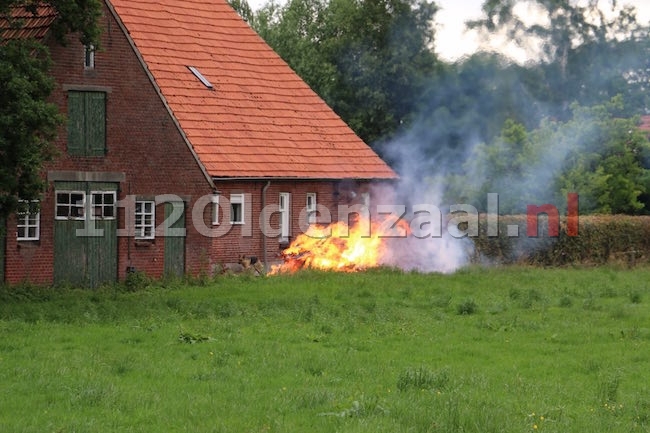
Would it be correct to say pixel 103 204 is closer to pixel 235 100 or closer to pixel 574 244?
pixel 235 100

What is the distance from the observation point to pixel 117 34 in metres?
30.9

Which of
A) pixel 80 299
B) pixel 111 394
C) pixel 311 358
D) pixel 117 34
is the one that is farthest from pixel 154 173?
pixel 111 394

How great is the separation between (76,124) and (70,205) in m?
2.21

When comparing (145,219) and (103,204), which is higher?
(103,204)

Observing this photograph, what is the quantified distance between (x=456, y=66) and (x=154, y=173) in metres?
22.2

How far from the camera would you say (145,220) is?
32625 mm

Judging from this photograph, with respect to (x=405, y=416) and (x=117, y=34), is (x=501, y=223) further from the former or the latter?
(x=405, y=416)

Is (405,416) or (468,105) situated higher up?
(468,105)

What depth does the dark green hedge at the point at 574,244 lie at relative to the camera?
37562 mm

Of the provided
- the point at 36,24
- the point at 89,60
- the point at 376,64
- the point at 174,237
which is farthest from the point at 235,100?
the point at 376,64

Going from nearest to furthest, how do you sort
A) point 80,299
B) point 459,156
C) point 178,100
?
point 80,299 < point 178,100 < point 459,156

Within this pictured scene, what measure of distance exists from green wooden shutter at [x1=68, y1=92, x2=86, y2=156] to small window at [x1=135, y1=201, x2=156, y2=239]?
2406 millimetres

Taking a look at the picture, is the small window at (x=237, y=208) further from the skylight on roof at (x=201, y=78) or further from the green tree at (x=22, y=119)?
the green tree at (x=22, y=119)

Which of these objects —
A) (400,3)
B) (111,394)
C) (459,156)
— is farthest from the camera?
(400,3)
